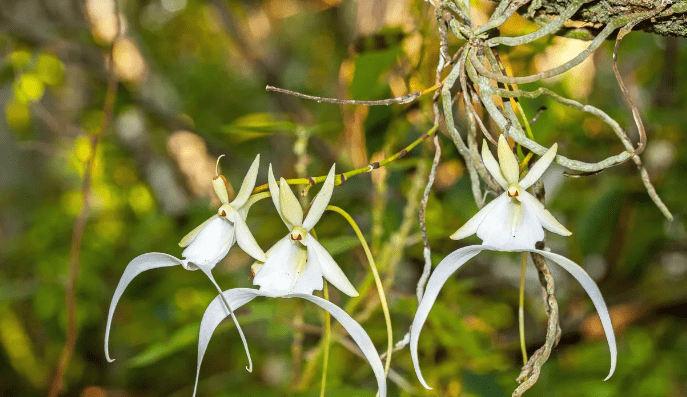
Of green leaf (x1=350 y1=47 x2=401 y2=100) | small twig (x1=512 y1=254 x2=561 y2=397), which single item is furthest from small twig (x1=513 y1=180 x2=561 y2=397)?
green leaf (x1=350 y1=47 x2=401 y2=100)

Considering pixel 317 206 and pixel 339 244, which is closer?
pixel 317 206

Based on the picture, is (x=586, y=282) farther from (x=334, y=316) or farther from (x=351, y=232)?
(x=351, y=232)

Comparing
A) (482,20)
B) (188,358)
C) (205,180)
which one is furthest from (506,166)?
(188,358)

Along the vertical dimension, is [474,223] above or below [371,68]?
below

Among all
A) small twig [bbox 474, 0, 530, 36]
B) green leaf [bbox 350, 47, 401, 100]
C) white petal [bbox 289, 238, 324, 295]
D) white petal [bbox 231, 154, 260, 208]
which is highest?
green leaf [bbox 350, 47, 401, 100]

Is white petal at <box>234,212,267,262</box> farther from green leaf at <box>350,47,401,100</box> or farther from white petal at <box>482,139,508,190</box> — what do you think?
green leaf at <box>350,47,401,100</box>

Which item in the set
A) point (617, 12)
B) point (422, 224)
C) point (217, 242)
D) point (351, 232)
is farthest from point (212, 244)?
point (351, 232)

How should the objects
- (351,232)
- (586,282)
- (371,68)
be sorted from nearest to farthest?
(586,282) < (371,68) < (351,232)

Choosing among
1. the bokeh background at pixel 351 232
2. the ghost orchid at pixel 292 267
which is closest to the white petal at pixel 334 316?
the ghost orchid at pixel 292 267
